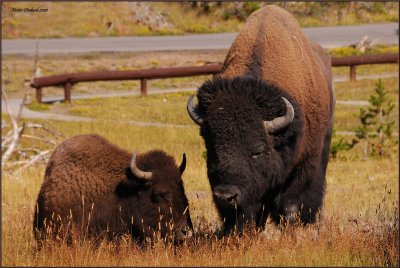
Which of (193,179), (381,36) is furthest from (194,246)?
(381,36)

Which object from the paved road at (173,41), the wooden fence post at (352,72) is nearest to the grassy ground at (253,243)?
the wooden fence post at (352,72)

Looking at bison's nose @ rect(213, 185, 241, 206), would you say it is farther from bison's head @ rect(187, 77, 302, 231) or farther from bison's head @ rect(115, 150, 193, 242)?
bison's head @ rect(115, 150, 193, 242)

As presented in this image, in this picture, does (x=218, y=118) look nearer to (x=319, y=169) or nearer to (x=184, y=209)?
(x=184, y=209)

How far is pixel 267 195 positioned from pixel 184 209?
0.97m

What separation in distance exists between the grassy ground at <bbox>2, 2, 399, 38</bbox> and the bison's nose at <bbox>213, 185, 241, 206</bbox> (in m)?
25.9

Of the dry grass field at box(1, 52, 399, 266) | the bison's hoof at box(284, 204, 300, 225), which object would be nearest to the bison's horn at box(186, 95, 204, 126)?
the dry grass field at box(1, 52, 399, 266)

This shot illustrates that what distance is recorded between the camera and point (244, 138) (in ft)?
27.9

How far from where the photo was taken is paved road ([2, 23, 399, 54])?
113 feet

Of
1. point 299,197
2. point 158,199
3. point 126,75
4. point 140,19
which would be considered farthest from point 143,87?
point 158,199

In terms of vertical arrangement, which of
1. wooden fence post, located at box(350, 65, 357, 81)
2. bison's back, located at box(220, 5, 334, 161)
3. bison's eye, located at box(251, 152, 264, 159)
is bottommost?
wooden fence post, located at box(350, 65, 357, 81)

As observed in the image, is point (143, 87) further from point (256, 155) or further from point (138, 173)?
point (256, 155)

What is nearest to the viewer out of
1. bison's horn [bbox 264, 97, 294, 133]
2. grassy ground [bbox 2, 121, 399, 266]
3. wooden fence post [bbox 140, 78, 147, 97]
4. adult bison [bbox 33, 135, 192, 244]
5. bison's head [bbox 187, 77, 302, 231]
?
grassy ground [bbox 2, 121, 399, 266]

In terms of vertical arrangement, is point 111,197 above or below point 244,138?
below

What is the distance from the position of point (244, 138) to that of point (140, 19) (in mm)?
29105
